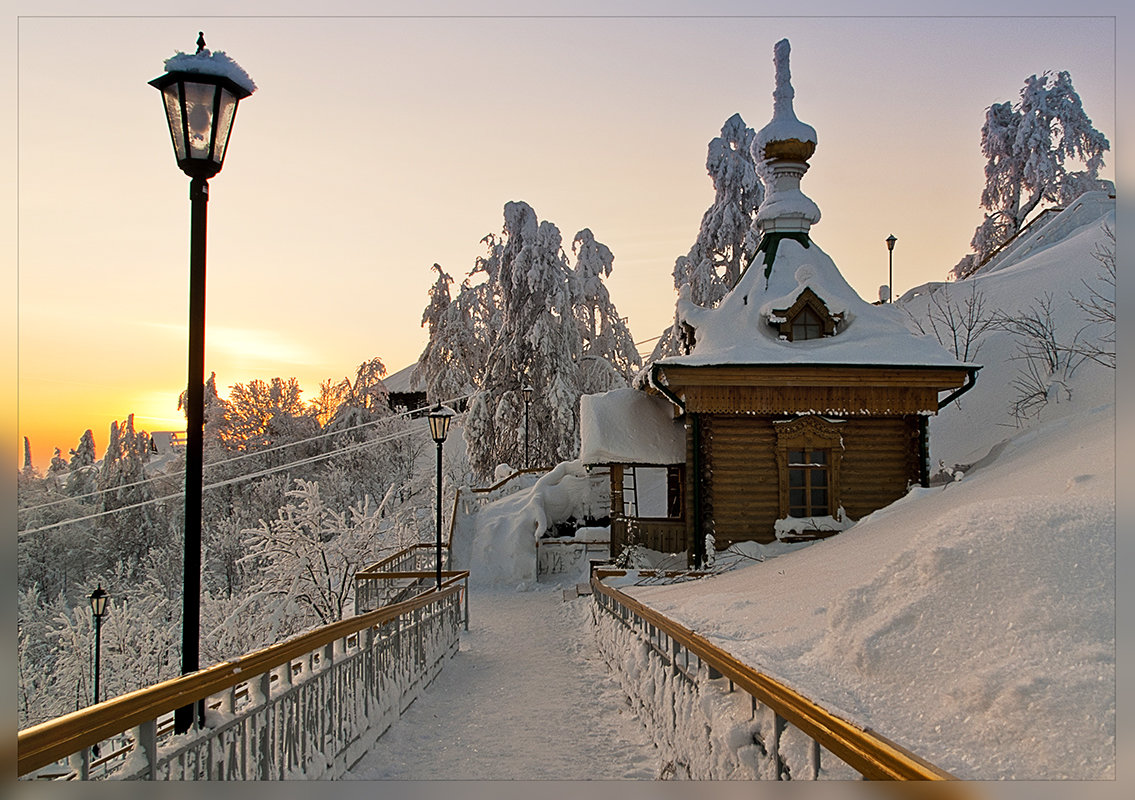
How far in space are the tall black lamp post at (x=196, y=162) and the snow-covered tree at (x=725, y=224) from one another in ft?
114

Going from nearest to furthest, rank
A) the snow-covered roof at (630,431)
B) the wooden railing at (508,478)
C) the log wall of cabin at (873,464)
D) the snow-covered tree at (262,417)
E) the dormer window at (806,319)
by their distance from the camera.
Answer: the log wall of cabin at (873,464), the dormer window at (806,319), the snow-covered roof at (630,431), the wooden railing at (508,478), the snow-covered tree at (262,417)

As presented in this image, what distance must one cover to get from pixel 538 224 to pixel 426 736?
35.0 m

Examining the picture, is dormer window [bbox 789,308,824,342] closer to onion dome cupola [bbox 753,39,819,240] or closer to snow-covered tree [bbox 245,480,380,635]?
onion dome cupola [bbox 753,39,819,240]

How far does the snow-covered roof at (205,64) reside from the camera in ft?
15.0

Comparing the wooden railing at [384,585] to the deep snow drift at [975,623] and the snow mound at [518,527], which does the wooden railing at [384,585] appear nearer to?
the snow mound at [518,527]

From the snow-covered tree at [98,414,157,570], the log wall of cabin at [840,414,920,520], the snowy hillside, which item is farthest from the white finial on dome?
the snow-covered tree at [98,414,157,570]

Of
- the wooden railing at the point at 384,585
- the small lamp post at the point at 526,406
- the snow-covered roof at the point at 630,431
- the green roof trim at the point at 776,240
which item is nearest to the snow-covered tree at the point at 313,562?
the wooden railing at the point at 384,585

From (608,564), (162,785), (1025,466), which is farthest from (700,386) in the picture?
(162,785)

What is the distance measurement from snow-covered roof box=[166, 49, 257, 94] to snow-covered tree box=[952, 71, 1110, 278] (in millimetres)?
38927

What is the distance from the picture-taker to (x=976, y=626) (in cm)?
491

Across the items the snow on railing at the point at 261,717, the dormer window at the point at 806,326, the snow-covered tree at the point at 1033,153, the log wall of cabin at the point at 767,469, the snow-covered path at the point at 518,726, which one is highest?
the snow-covered tree at the point at 1033,153

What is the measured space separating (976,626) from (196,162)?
5416 mm

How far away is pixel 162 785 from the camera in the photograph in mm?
3432

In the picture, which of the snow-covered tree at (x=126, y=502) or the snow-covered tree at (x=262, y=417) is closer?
the snow-covered tree at (x=126, y=502)
